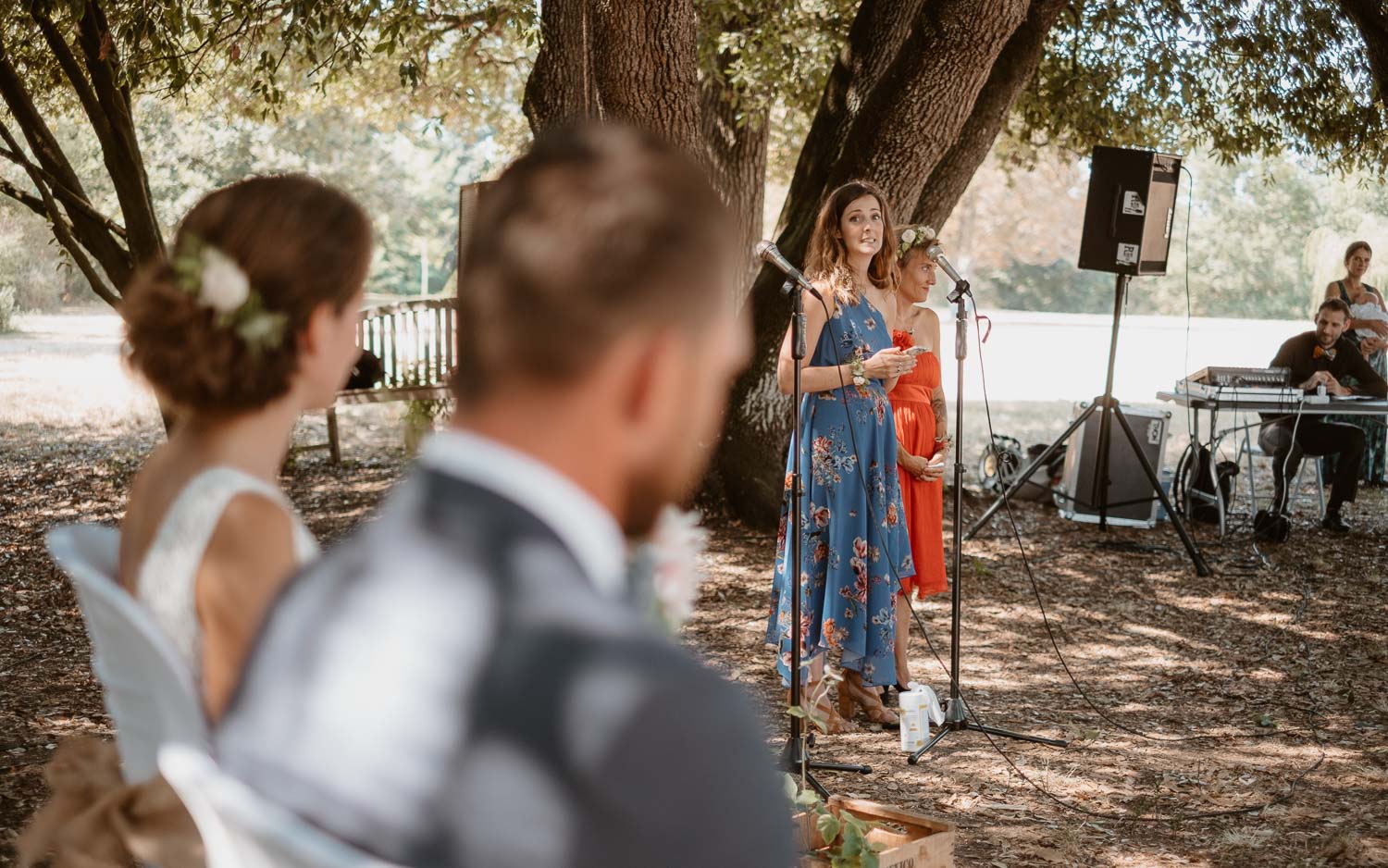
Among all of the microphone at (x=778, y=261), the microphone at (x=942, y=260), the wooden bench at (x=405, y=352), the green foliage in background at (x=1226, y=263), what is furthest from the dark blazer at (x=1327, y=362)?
the green foliage in background at (x=1226, y=263)

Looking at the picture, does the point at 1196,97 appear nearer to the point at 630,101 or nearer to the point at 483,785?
the point at 630,101

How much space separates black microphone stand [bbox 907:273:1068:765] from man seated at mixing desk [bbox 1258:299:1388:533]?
16.9ft

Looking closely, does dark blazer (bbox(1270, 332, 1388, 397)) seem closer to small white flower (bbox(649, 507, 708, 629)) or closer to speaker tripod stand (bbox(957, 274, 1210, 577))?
speaker tripod stand (bbox(957, 274, 1210, 577))

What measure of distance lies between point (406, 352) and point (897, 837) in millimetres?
10557

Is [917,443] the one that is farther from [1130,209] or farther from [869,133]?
[1130,209]

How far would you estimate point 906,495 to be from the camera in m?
5.38

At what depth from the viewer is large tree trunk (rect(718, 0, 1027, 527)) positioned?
7.46 meters

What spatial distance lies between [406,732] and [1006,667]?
234 inches

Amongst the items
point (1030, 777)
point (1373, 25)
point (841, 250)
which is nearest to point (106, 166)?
point (841, 250)

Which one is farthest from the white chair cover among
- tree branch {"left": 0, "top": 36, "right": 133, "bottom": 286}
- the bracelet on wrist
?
tree branch {"left": 0, "top": 36, "right": 133, "bottom": 286}

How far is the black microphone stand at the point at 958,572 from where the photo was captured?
468 cm

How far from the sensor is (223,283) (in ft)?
4.69

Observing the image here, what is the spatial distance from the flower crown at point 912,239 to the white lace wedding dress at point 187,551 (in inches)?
158

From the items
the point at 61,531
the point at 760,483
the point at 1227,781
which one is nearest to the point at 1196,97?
the point at 760,483
